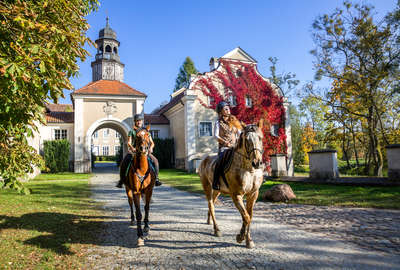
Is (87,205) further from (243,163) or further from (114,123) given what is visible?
(114,123)

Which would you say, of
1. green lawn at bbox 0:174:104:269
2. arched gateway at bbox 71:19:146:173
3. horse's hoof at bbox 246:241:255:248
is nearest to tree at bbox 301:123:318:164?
arched gateway at bbox 71:19:146:173

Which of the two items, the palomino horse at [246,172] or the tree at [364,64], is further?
the tree at [364,64]

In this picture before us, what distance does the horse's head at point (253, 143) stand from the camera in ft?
13.0

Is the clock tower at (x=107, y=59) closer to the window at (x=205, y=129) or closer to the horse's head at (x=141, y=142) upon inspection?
the window at (x=205, y=129)

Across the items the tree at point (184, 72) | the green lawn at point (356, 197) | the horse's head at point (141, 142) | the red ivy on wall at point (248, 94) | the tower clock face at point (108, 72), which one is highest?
the tree at point (184, 72)

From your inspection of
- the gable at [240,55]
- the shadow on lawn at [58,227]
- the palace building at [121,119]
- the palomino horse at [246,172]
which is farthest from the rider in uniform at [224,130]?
the gable at [240,55]

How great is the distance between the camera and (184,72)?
5162 cm

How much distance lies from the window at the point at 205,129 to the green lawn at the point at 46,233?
1677 centimetres

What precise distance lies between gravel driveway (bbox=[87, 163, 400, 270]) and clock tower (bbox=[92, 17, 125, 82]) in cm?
2658

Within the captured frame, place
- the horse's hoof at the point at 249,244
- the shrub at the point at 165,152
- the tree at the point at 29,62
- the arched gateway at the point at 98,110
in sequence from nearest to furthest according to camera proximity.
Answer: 1. the tree at the point at 29,62
2. the horse's hoof at the point at 249,244
3. the arched gateway at the point at 98,110
4. the shrub at the point at 165,152

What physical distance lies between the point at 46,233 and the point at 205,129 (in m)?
20.2

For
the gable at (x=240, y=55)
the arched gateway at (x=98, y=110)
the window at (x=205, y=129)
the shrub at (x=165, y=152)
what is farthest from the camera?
the shrub at (x=165, y=152)

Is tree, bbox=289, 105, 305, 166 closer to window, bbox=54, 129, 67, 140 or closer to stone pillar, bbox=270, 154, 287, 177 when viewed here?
stone pillar, bbox=270, 154, 287, 177

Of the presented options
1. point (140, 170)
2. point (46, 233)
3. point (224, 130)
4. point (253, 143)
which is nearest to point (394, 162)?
point (224, 130)
